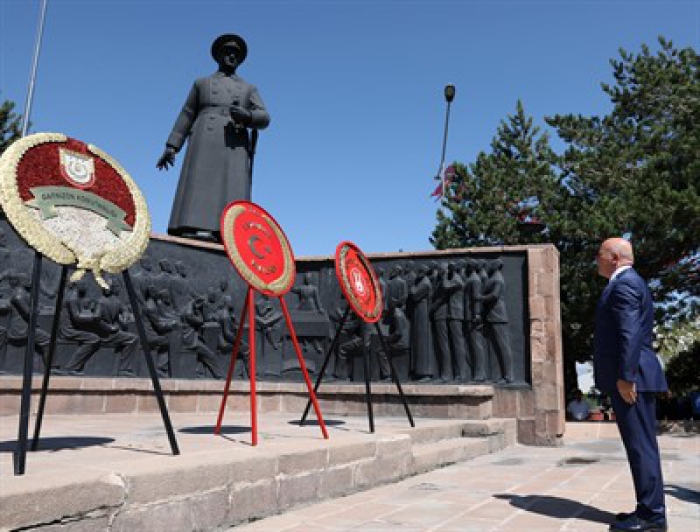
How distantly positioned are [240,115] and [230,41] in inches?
66.4

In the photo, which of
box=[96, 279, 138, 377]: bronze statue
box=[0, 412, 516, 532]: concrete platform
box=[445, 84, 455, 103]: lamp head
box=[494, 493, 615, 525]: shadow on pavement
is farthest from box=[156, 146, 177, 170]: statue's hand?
box=[445, 84, 455, 103]: lamp head

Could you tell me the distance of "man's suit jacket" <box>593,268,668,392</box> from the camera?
144 inches

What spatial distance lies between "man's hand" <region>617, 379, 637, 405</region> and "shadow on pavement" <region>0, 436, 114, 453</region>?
11.6 ft

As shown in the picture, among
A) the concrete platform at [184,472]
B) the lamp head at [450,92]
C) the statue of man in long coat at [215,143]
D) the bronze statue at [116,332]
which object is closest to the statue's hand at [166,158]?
the statue of man in long coat at [215,143]

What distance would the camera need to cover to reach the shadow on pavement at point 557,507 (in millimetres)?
4039

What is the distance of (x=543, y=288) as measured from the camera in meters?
9.79

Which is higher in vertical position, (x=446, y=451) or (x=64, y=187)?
(x=64, y=187)

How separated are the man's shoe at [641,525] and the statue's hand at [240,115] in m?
8.64

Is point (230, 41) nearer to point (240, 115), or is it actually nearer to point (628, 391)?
point (240, 115)

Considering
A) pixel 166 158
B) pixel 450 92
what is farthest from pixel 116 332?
pixel 450 92

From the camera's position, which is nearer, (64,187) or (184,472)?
(184,472)

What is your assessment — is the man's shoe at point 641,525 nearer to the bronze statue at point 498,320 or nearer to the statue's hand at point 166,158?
the bronze statue at point 498,320

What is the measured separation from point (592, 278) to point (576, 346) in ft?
13.0

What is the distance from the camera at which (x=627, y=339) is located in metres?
3.65
